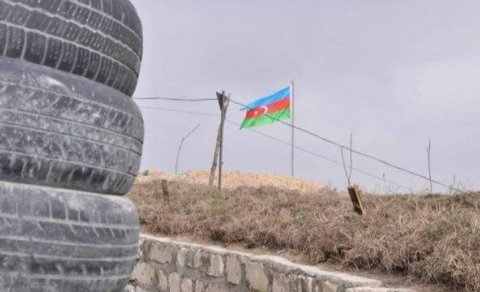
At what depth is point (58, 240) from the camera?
5.32 feet

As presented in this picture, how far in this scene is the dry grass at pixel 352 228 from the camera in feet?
11.0

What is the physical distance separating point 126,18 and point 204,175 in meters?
17.5

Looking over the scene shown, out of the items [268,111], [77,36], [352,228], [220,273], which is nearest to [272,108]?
[268,111]

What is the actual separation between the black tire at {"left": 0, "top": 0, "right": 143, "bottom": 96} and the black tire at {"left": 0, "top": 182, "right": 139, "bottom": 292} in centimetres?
36

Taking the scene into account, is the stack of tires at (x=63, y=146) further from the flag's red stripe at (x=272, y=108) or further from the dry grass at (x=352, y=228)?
the flag's red stripe at (x=272, y=108)

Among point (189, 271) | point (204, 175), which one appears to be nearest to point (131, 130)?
point (189, 271)

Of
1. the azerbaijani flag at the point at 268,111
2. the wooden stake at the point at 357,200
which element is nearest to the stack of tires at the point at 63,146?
the wooden stake at the point at 357,200

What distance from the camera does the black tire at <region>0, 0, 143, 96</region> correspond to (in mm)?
1605

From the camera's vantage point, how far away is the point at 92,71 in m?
1.77

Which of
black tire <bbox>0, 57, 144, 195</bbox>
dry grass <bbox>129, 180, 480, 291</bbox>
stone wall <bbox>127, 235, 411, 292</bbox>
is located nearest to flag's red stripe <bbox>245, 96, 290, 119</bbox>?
dry grass <bbox>129, 180, 480, 291</bbox>

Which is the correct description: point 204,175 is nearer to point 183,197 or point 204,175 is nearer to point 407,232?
point 183,197

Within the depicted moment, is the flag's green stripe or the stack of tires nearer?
the stack of tires

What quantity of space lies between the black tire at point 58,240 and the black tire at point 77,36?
356mm

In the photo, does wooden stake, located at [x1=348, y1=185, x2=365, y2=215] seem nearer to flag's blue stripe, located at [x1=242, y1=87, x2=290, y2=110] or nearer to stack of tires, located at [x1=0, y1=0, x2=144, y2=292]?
stack of tires, located at [x1=0, y1=0, x2=144, y2=292]
